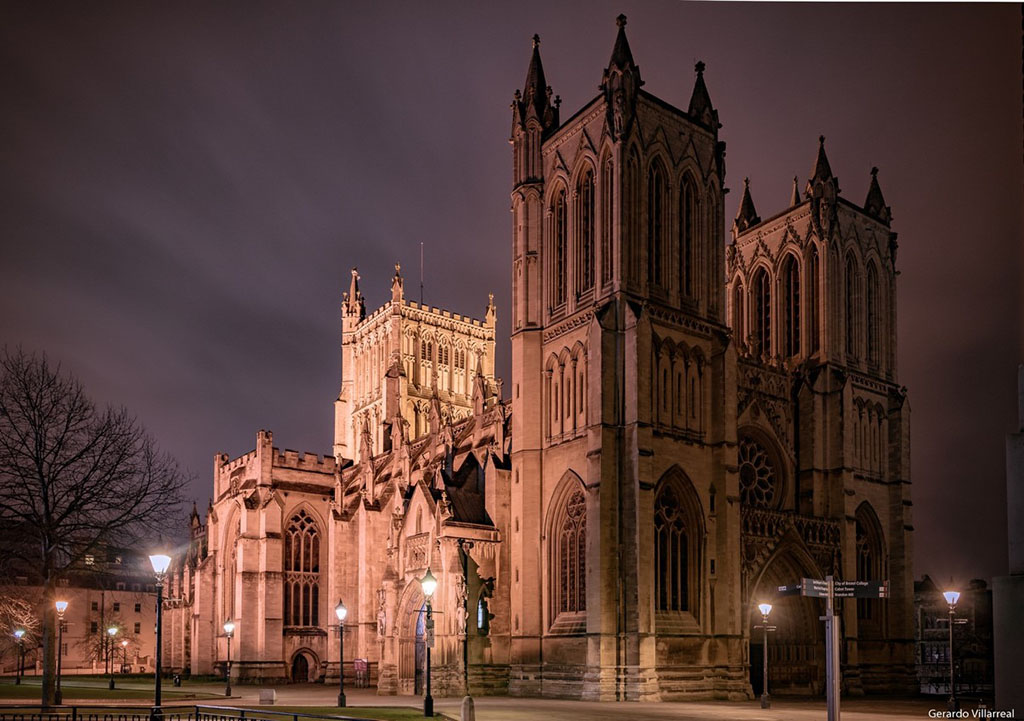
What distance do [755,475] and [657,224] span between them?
1314cm

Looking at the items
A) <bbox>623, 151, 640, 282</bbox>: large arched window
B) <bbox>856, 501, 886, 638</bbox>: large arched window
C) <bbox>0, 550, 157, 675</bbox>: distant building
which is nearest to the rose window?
<bbox>856, 501, 886, 638</bbox>: large arched window

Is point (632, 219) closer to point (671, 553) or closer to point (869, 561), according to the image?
point (671, 553)

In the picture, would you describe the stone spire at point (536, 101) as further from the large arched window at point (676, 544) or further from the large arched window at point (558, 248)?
the large arched window at point (676, 544)

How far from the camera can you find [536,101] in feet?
165

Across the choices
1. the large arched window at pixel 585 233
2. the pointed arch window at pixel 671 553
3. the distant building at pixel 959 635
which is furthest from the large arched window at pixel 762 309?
the distant building at pixel 959 635

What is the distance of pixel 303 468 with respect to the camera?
6788 cm

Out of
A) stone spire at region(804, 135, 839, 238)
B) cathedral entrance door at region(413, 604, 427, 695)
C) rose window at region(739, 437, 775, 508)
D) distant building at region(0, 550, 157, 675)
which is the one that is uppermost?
stone spire at region(804, 135, 839, 238)

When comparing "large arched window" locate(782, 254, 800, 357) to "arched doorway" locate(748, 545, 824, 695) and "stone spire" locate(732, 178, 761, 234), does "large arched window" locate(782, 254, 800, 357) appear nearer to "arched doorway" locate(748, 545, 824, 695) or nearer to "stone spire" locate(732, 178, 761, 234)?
"stone spire" locate(732, 178, 761, 234)

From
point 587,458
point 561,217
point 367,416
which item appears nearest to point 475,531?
point 587,458

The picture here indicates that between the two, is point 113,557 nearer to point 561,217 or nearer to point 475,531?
point 475,531

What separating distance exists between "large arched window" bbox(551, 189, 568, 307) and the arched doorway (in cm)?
1508

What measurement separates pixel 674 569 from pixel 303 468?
31607 millimetres

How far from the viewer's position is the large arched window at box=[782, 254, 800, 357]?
55.9 metres

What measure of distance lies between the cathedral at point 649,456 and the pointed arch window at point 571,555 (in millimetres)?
119
